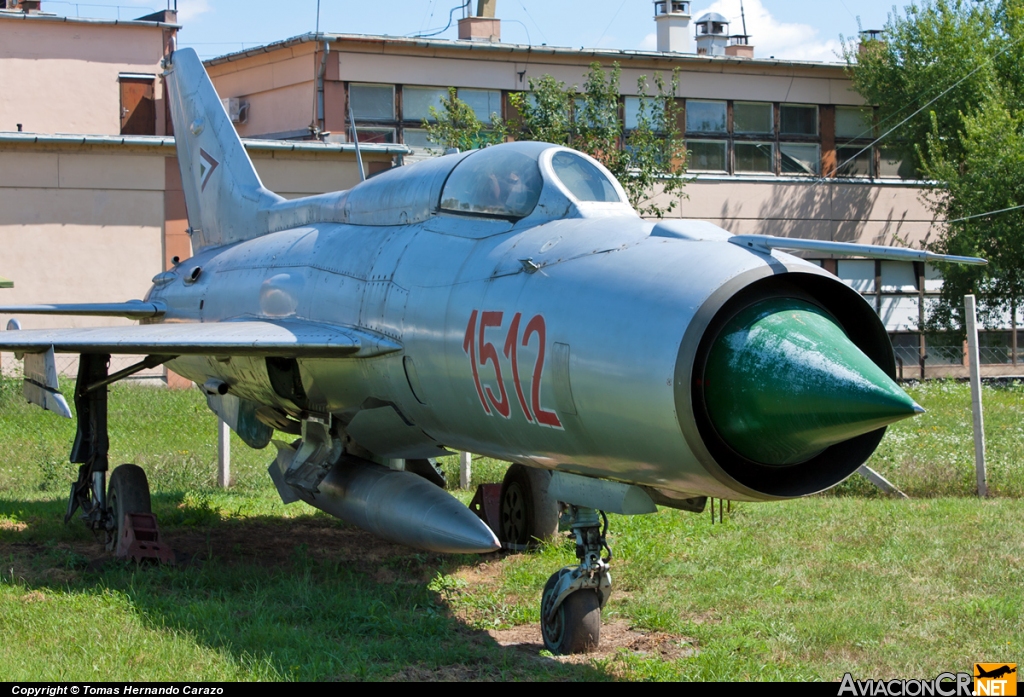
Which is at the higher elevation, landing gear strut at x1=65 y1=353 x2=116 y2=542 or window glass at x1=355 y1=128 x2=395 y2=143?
window glass at x1=355 y1=128 x2=395 y2=143

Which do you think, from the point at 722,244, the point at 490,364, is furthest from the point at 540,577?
the point at 722,244

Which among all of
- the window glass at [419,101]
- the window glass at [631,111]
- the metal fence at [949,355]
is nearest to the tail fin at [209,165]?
the window glass at [419,101]

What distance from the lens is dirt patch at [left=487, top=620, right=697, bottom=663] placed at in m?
6.59

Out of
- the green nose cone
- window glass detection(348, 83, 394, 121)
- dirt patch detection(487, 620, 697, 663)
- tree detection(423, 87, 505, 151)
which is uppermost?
window glass detection(348, 83, 394, 121)

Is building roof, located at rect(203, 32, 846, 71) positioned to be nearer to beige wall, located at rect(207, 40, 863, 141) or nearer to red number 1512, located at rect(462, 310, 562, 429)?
beige wall, located at rect(207, 40, 863, 141)

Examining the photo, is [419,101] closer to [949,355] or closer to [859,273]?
[859,273]

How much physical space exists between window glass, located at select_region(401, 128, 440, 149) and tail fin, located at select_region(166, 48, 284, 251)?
46.2 ft

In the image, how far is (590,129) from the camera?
23703 mm

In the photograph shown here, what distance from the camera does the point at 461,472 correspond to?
13.0 metres

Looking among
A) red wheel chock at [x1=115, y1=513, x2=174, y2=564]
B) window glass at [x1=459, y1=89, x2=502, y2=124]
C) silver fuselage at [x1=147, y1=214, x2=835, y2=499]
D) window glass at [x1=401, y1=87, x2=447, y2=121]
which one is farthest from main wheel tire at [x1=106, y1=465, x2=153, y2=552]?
window glass at [x1=459, y1=89, x2=502, y2=124]

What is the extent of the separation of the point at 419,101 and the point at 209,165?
1537 cm

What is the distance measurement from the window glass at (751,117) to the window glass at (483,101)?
259 inches

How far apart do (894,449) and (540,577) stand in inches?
241

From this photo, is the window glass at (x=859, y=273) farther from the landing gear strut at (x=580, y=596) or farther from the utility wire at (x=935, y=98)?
the landing gear strut at (x=580, y=596)
